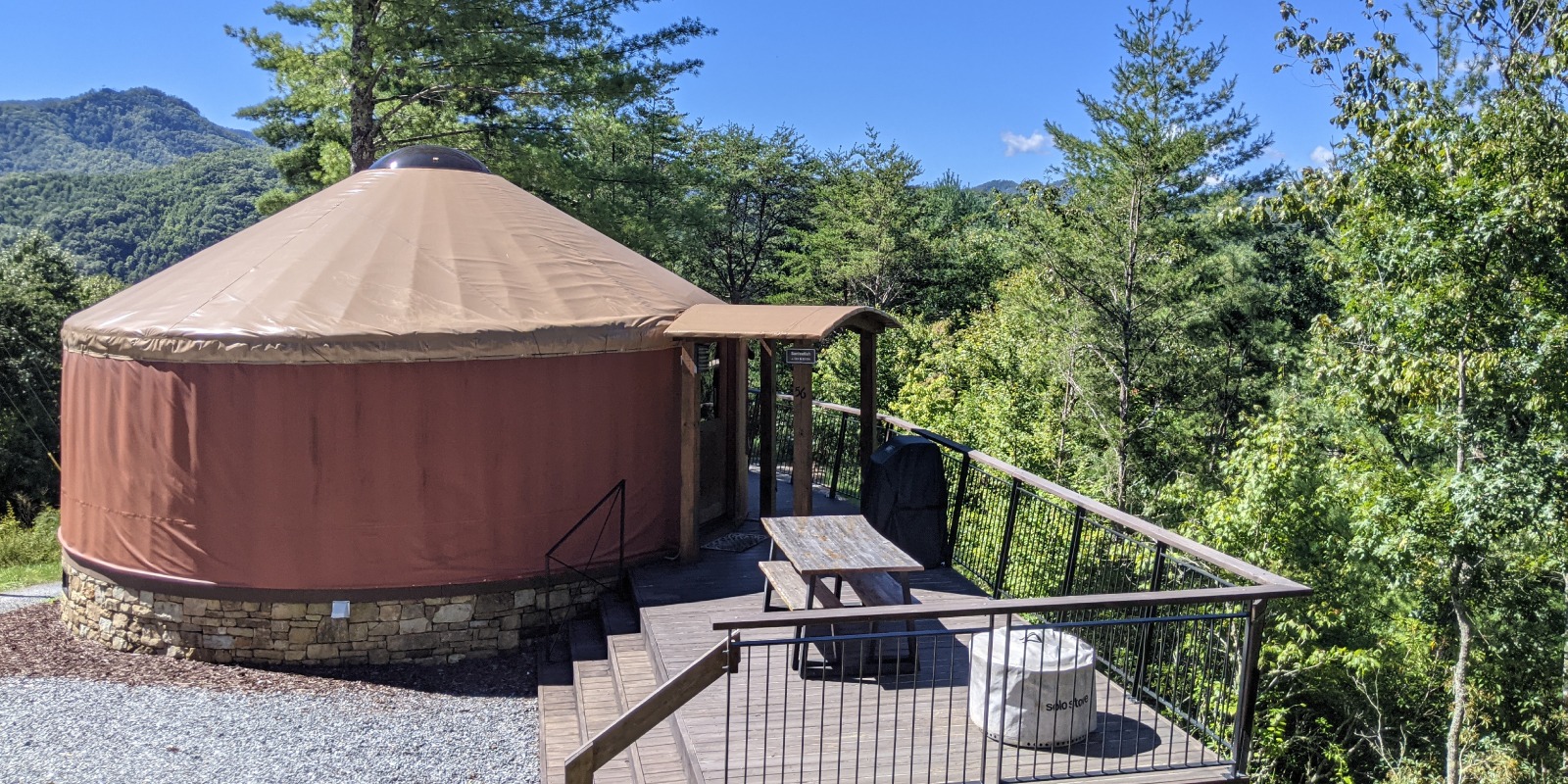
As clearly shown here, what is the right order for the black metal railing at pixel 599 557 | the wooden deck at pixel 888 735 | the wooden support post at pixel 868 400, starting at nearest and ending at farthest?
the wooden deck at pixel 888 735 < the black metal railing at pixel 599 557 < the wooden support post at pixel 868 400

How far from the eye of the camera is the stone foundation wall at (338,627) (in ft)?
22.6

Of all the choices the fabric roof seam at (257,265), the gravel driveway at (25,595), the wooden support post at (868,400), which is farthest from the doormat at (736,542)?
the gravel driveway at (25,595)

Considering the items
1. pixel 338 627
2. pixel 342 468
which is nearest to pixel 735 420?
pixel 342 468

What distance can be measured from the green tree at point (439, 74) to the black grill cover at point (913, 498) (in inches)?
333

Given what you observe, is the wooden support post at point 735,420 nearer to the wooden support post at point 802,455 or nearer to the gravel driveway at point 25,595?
the wooden support post at point 802,455

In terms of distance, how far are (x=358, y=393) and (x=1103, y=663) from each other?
15.8ft

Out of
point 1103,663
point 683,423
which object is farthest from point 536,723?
point 1103,663

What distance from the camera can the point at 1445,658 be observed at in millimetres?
11414

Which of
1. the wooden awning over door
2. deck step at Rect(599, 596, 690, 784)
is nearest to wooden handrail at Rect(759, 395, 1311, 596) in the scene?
the wooden awning over door

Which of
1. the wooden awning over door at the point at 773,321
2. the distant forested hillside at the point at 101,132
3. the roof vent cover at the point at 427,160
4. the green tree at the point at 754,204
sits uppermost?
the distant forested hillside at the point at 101,132

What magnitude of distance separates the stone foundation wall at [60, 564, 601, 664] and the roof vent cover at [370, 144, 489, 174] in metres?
3.83

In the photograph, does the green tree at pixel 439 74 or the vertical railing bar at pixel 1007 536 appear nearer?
the vertical railing bar at pixel 1007 536

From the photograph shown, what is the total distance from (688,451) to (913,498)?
1.63 meters

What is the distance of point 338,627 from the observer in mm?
6875
